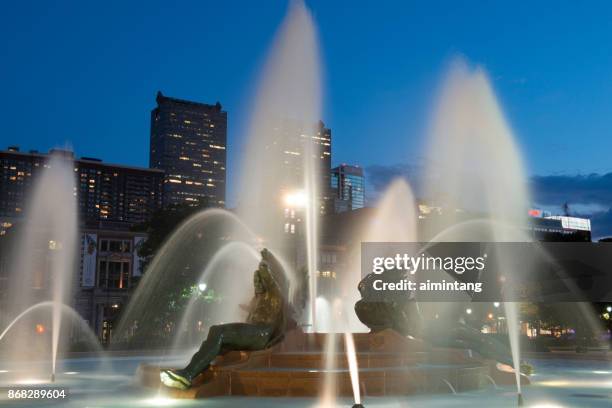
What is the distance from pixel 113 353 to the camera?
36906 mm

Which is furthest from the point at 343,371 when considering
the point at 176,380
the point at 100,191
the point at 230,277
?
the point at 100,191

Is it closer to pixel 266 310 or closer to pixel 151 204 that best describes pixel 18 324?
pixel 266 310

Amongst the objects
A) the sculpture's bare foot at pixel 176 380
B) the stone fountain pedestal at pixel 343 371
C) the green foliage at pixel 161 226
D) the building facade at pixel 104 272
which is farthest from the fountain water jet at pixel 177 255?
the sculpture's bare foot at pixel 176 380

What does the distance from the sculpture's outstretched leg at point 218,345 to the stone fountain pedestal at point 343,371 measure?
21cm

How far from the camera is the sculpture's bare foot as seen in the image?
15.6 m

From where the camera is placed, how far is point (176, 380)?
1564cm

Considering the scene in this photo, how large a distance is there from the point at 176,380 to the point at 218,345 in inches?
59.6

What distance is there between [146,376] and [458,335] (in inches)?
351

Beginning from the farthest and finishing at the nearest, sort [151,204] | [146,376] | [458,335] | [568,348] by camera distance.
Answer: [151,204], [568,348], [458,335], [146,376]

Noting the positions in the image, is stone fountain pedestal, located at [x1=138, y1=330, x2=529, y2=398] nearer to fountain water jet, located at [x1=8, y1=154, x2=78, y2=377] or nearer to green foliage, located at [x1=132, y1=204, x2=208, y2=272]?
green foliage, located at [x1=132, y1=204, x2=208, y2=272]

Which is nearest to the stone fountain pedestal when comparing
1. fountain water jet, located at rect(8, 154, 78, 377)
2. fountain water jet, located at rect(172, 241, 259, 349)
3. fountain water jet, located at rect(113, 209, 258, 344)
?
fountain water jet, located at rect(172, 241, 259, 349)

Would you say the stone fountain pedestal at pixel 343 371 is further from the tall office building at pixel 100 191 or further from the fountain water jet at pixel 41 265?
the tall office building at pixel 100 191

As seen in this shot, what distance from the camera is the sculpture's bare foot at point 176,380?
51.3ft

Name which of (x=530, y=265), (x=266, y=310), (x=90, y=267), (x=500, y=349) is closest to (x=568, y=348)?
(x=530, y=265)
